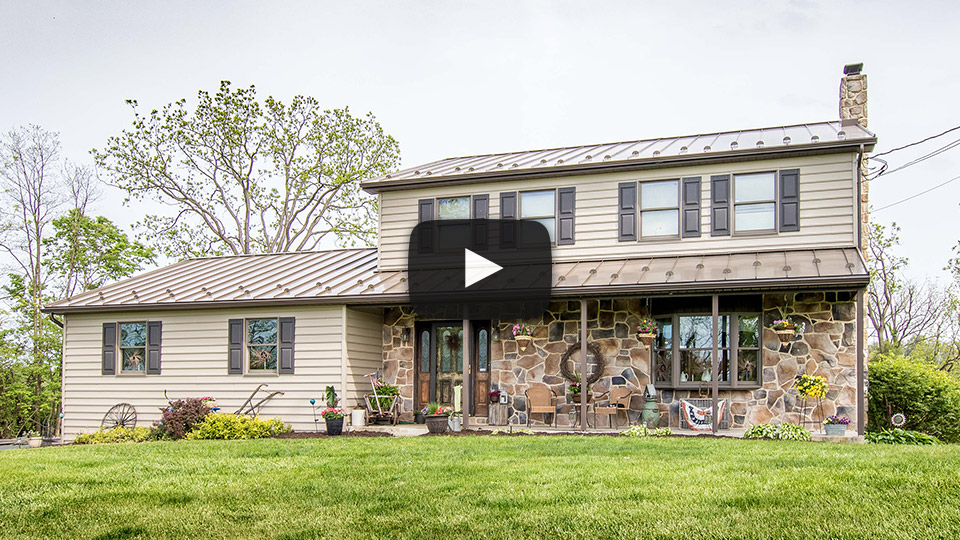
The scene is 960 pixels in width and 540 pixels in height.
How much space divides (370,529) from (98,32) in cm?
1511

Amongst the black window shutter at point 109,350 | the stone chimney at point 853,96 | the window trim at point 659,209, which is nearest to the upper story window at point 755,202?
the window trim at point 659,209

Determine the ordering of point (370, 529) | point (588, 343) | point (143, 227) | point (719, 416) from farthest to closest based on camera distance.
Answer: point (143, 227)
point (588, 343)
point (719, 416)
point (370, 529)

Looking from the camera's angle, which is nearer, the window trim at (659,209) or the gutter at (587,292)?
the gutter at (587,292)

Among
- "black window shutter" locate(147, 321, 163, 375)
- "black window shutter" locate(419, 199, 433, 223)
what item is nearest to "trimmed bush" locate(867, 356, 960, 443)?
"black window shutter" locate(419, 199, 433, 223)

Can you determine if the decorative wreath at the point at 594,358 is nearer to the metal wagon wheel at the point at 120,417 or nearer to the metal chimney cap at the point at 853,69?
the metal chimney cap at the point at 853,69

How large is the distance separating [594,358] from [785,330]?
10.7 feet

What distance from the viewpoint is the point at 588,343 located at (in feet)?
49.4

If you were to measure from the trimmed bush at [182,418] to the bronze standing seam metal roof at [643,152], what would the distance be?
529cm

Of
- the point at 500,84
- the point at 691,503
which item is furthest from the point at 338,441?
the point at 500,84

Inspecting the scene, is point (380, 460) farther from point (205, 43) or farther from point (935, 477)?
point (205, 43)

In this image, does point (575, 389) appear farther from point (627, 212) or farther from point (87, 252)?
point (87, 252)

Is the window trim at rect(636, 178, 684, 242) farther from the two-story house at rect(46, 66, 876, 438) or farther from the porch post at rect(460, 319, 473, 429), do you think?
the porch post at rect(460, 319, 473, 429)

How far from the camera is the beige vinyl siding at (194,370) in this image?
15.8 m

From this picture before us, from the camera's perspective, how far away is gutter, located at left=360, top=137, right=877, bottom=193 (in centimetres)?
1404
